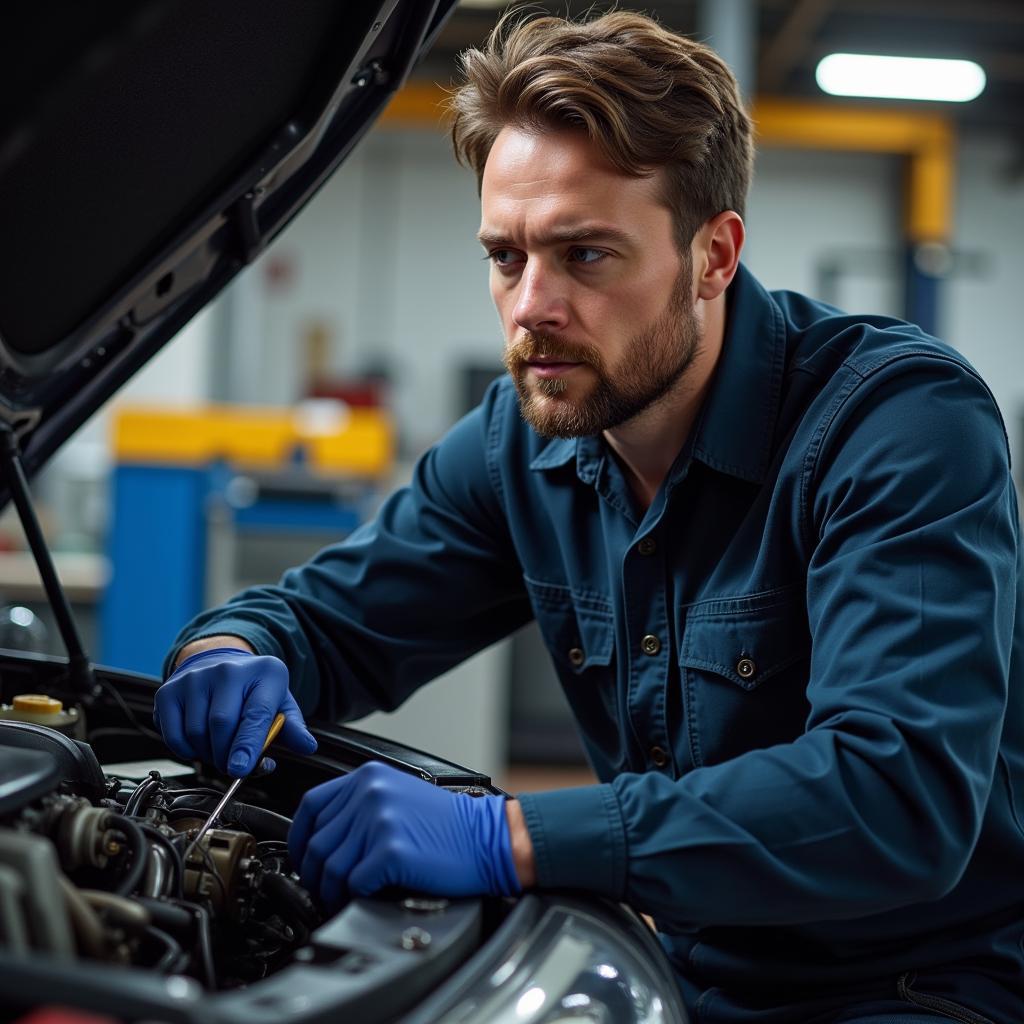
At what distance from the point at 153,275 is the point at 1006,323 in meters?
7.90

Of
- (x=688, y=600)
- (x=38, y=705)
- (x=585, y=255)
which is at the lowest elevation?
(x=38, y=705)

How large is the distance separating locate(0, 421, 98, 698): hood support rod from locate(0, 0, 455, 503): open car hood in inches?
1.3

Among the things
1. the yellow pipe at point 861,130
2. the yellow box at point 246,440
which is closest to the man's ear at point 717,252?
the yellow box at point 246,440

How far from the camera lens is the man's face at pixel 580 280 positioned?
1.21 m

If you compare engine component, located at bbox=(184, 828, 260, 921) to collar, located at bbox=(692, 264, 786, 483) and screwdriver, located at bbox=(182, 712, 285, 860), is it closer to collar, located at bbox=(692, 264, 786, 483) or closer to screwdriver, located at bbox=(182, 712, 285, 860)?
screwdriver, located at bbox=(182, 712, 285, 860)

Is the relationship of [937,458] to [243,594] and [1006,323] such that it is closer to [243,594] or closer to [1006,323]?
[243,594]

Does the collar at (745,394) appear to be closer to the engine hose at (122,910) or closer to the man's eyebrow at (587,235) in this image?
the man's eyebrow at (587,235)

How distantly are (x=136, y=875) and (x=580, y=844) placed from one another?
12.2 inches

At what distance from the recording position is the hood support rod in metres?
1.28

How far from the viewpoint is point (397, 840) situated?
869mm

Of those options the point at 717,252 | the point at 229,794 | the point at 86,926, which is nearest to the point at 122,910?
the point at 86,926

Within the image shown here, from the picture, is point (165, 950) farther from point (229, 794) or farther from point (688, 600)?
point (688, 600)

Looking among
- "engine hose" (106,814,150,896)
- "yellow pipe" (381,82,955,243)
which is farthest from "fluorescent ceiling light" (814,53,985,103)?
"engine hose" (106,814,150,896)

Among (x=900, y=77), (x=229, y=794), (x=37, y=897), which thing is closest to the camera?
(x=37, y=897)
